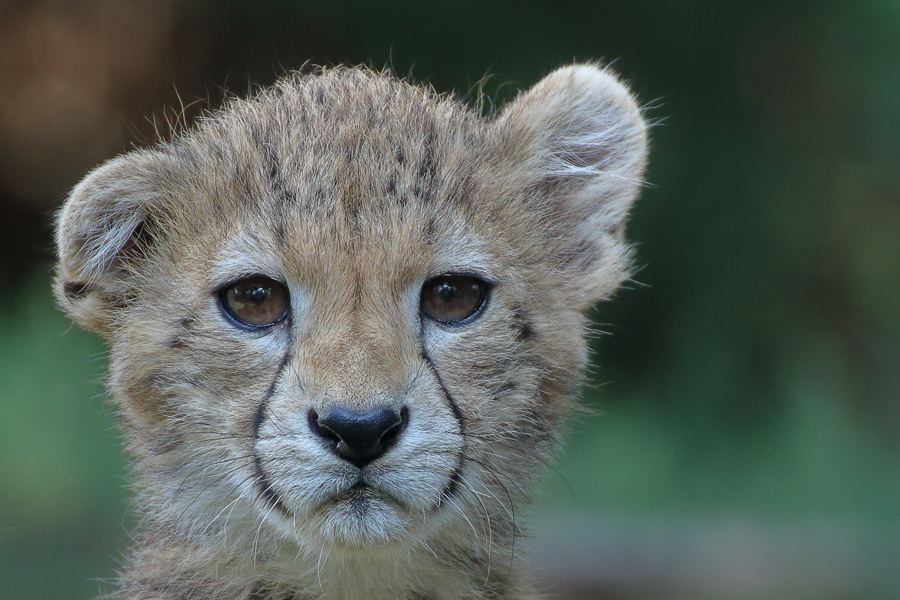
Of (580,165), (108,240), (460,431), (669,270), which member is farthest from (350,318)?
(669,270)

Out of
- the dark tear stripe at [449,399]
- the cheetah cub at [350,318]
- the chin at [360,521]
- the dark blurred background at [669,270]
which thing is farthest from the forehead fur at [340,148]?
the dark blurred background at [669,270]

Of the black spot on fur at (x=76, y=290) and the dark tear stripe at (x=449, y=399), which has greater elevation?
the black spot on fur at (x=76, y=290)

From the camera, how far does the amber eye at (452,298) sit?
4109 millimetres

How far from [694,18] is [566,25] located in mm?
1217

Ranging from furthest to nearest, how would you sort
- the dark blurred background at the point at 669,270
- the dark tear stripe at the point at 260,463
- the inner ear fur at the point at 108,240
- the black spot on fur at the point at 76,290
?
the dark blurred background at the point at 669,270
the black spot on fur at the point at 76,290
the inner ear fur at the point at 108,240
the dark tear stripe at the point at 260,463

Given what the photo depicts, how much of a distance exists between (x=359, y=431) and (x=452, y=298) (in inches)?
38.2

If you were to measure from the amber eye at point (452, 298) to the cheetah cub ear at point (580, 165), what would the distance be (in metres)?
0.68

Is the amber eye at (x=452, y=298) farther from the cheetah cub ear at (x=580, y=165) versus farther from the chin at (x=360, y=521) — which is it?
the chin at (x=360, y=521)

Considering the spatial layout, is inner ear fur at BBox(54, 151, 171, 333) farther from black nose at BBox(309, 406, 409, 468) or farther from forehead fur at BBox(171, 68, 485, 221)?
black nose at BBox(309, 406, 409, 468)

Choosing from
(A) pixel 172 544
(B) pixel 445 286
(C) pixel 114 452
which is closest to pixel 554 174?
(B) pixel 445 286

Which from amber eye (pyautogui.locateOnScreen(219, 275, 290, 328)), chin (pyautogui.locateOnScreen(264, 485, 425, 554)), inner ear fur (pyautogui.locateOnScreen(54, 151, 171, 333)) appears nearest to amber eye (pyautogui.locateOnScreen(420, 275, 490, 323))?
amber eye (pyautogui.locateOnScreen(219, 275, 290, 328))

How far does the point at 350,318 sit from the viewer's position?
380cm

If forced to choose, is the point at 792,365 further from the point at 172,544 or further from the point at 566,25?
the point at 172,544

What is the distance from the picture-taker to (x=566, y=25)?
347 inches
